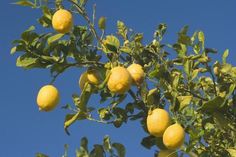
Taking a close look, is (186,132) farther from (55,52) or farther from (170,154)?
(55,52)

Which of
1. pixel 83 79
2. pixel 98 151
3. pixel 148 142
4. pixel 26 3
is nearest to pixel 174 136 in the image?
pixel 148 142

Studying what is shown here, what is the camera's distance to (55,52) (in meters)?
3.00

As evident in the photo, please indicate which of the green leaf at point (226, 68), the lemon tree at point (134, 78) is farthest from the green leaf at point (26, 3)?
the green leaf at point (226, 68)

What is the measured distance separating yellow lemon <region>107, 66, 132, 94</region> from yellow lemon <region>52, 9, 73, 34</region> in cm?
42

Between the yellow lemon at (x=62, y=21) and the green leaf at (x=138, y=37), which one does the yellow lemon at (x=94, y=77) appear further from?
the green leaf at (x=138, y=37)

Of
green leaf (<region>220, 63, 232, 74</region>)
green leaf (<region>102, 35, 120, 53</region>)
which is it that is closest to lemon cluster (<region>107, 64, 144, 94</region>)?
green leaf (<region>102, 35, 120, 53</region>)

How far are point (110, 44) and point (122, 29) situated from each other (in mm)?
389

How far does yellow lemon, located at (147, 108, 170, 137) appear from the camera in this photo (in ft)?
8.89

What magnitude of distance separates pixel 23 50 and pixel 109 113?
0.74 m

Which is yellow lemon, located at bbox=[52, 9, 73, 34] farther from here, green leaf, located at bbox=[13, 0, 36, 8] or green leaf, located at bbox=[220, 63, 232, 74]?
green leaf, located at bbox=[220, 63, 232, 74]

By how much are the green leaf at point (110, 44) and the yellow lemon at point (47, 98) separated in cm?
40

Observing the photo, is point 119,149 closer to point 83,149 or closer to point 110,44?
point 83,149

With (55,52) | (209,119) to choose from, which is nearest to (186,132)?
(209,119)

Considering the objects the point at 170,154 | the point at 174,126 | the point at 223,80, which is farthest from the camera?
the point at 223,80
